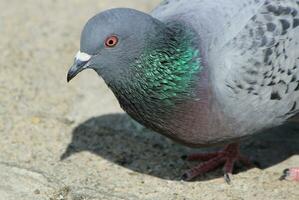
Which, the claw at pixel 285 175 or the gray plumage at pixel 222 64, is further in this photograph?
the claw at pixel 285 175

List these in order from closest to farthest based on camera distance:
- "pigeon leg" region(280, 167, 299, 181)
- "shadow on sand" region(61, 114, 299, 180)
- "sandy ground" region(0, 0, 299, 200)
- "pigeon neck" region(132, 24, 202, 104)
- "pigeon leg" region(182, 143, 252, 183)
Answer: "pigeon neck" region(132, 24, 202, 104) → "sandy ground" region(0, 0, 299, 200) → "pigeon leg" region(280, 167, 299, 181) → "pigeon leg" region(182, 143, 252, 183) → "shadow on sand" region(61, 114, 299, 180)

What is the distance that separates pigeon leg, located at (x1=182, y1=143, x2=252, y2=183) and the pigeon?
2.76 feet

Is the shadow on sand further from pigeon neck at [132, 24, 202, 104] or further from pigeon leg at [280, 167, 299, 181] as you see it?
pigeon neck at [132, 24, 202, 104]

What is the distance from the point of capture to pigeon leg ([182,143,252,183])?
6.89 metres

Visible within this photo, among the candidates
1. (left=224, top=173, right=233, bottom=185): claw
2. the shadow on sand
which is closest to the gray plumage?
(left=224, top=173, right=233, bottom=185): claw

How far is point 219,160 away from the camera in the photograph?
714 cm

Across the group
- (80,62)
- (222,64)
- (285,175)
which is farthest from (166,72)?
(285,175)

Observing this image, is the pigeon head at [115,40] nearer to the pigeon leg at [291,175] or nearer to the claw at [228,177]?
the claw at [228,177]

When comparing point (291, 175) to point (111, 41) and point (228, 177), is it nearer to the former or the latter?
point (228, 177)

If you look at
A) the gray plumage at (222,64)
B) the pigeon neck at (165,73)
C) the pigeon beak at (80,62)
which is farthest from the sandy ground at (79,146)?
the pigeon beak at (80,62)

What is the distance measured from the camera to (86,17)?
30.2 ft

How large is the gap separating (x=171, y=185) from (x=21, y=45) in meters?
3.01

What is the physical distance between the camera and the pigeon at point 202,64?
Result: 19.0 ft

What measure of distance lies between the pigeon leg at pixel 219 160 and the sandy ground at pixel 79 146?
8cm
